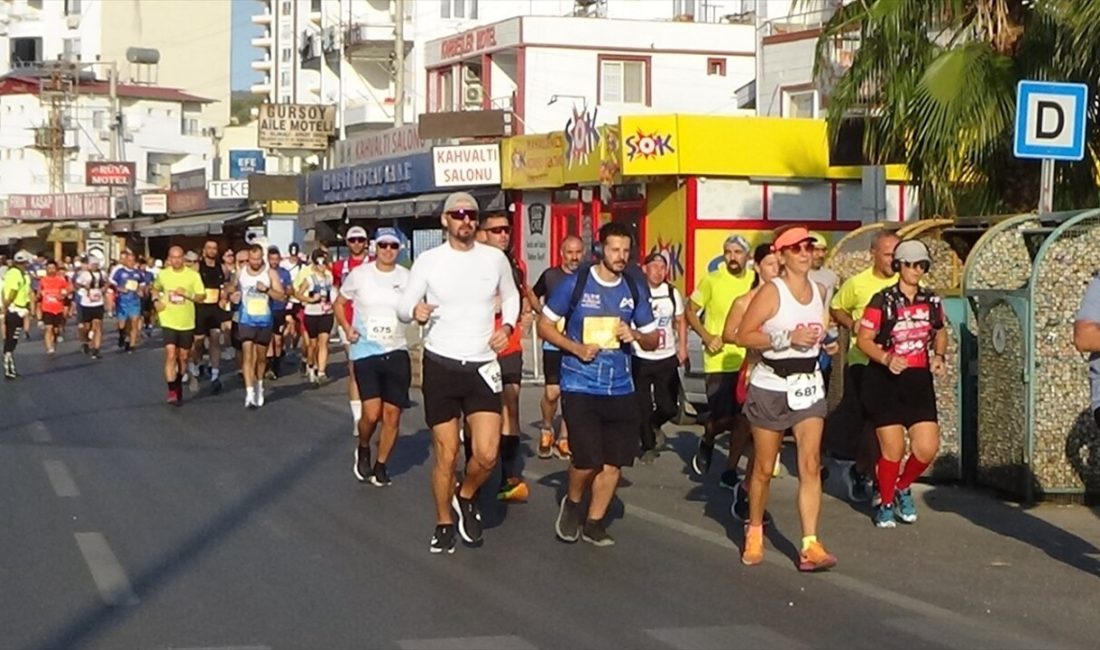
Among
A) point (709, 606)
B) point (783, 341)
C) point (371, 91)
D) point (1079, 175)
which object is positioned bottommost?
point (709, 606)

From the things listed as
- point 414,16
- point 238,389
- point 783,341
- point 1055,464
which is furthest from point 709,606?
point 414,16

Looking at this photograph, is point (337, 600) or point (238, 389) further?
point (238, 389)

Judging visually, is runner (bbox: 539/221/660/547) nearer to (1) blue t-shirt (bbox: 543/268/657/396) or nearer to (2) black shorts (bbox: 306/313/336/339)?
(1) blue t-shirt (bbox: 543/268/657/396)

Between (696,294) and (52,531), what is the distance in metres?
4.90

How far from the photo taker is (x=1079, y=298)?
473 inches

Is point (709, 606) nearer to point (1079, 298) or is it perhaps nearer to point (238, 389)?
point (1079, 298)

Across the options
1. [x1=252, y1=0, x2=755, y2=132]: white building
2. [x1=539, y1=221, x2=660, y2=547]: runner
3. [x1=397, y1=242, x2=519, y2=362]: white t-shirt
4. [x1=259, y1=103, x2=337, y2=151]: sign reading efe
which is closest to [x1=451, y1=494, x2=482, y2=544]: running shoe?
[x1=539, y1=221, x2=660, y2=547]: runner

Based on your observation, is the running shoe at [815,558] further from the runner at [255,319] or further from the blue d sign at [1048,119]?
the runner at [255,319]

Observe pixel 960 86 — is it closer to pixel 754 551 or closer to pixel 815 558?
pixel 754 551

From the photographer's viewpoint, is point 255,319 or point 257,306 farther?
point 257,306

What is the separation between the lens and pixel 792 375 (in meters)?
9.31

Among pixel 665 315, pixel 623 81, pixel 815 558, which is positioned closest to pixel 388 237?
pixel 665 315

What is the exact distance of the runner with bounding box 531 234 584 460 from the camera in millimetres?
13070

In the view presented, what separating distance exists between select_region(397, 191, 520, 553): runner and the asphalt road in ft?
1.67
